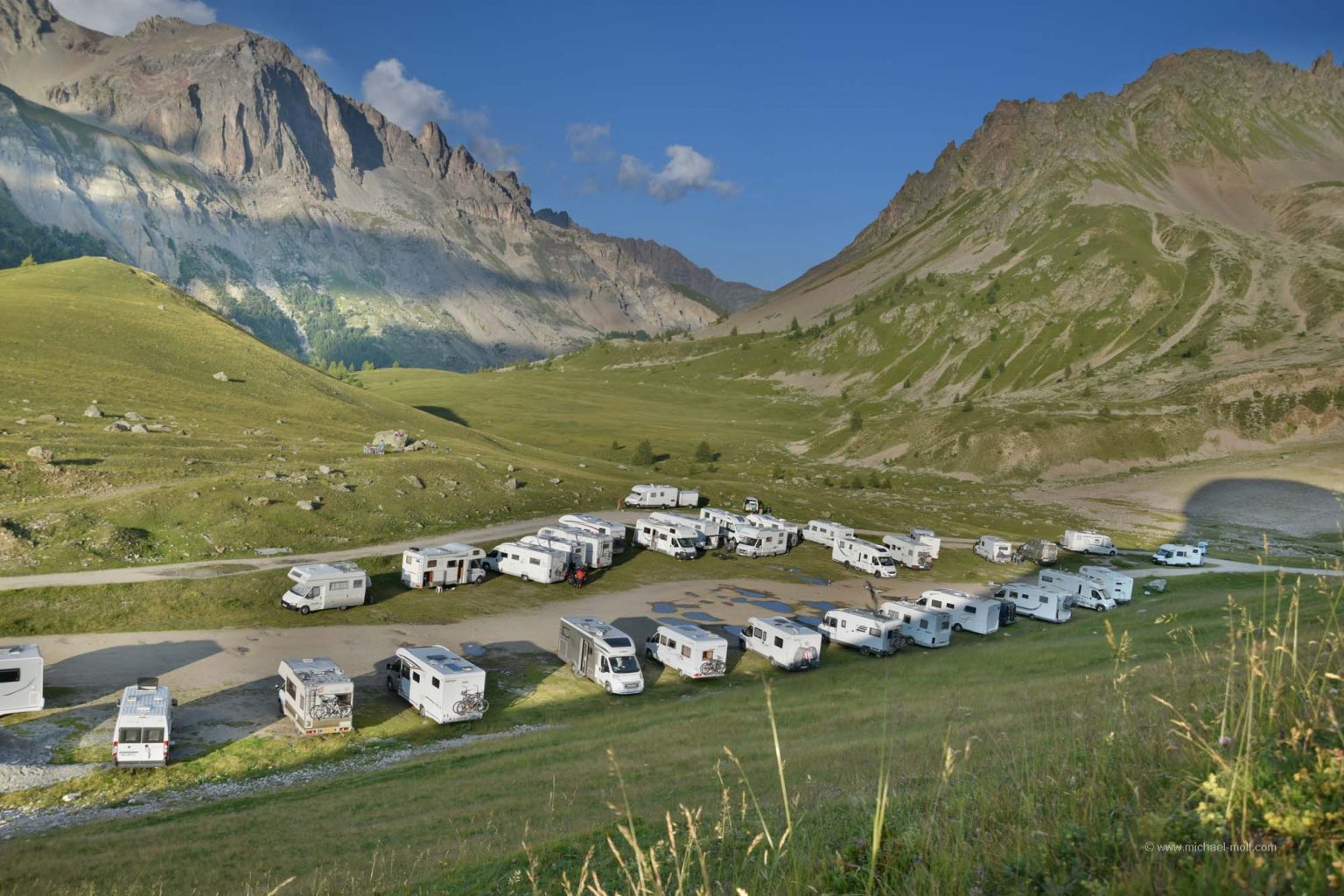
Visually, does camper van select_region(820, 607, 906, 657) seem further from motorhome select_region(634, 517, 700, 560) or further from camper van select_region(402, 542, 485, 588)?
camper van select_region(402, 542, 485, 588)

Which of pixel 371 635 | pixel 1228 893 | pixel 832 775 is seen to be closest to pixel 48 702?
pixel 371 635

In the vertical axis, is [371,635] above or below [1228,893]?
below

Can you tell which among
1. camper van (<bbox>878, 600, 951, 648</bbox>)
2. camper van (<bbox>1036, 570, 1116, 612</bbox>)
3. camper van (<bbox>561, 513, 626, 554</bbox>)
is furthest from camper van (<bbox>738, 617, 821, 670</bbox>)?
camper van (<bbox>1036, 570, 1116, 612</bbox>)

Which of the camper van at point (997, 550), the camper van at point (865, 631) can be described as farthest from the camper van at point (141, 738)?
the camper van at point (997, 550)

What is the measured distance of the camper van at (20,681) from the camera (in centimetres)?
2891

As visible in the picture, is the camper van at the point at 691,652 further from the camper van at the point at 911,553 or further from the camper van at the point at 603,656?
the camper van at the point at 911,553

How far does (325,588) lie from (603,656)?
60.2ft

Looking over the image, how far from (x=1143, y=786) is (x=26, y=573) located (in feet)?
176

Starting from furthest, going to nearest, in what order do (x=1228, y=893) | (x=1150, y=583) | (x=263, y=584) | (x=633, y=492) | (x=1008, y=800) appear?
(x=633, y=492), (x=1150, y=583), (x=263, y=584), (x=1008, y=800), (x=1228, y=893)

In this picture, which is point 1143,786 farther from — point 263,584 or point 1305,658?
point 263,584

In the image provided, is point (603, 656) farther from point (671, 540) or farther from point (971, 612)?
point (671, 540)

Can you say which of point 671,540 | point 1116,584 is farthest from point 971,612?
point 671,540

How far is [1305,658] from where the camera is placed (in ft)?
30.2

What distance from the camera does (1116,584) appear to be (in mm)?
58688
